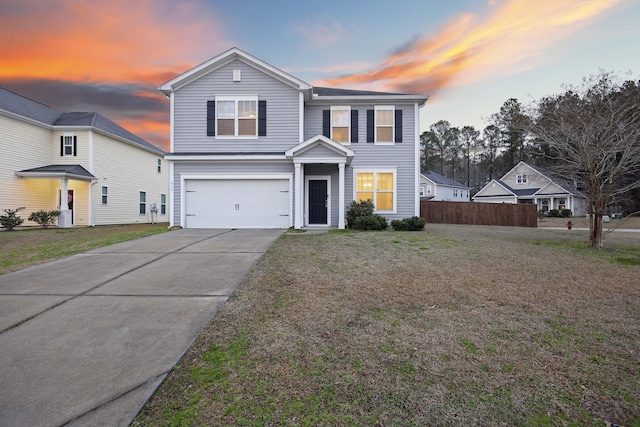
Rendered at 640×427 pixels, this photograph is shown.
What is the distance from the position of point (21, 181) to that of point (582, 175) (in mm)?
25304

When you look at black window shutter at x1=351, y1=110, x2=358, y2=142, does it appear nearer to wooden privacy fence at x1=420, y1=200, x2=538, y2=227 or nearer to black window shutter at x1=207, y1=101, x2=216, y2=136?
black window shutter at x1=207, y1=101, x2=216, y2=136

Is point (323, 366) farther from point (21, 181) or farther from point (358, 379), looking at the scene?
point (21, 181)

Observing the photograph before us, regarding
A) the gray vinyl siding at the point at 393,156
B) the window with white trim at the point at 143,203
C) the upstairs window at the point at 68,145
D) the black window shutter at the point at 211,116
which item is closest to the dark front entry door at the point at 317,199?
the gray vinyl siding at the point at 393,156

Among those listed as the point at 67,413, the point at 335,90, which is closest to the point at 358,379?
the point at 67,413

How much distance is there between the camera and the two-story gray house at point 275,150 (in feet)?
43.7

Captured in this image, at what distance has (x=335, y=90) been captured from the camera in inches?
630

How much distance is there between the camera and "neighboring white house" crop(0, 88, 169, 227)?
16.3 meters

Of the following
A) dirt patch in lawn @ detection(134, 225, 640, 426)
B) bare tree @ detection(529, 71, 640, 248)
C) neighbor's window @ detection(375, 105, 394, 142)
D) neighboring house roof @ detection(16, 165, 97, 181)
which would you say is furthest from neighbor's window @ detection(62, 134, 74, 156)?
→ bare tree @ detection(529, 71, 640, 248)

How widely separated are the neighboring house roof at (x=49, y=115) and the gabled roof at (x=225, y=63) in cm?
855

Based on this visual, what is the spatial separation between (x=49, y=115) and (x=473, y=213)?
28.5 m

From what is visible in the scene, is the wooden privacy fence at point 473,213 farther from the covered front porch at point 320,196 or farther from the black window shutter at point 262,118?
the black window shutter at point 262,118

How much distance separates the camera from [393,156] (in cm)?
1445

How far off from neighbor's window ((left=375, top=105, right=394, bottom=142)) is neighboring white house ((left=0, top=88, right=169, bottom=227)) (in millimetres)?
16254

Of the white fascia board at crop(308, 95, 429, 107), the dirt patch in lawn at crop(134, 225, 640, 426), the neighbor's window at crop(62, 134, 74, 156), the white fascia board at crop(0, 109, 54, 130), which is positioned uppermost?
the white fascia board at crop(308, 95, 429, 107)
